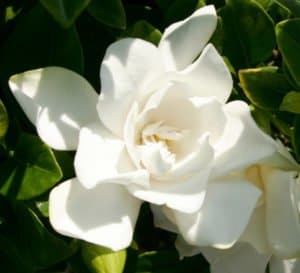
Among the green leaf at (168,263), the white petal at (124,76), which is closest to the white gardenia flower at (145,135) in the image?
the white petal at (124,76)

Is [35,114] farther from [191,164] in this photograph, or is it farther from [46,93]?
[191,164]

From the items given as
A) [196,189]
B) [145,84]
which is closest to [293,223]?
[196,189]

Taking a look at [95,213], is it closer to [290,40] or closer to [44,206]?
[44,206]

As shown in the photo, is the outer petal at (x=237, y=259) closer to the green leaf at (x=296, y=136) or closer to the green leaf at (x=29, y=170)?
the green leaf at (x=296, y=136)

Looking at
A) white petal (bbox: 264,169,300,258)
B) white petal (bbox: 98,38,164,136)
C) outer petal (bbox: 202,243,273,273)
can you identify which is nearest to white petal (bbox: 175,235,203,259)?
outer petal (bbox: 202,243,273,273)

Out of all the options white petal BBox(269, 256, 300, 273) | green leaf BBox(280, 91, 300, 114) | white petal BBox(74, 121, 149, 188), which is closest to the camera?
white petal BBox(74, 121, 149, 188)

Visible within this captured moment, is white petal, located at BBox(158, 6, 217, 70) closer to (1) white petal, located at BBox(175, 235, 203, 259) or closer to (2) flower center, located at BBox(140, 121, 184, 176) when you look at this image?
(2) flower center, located at BBox(140, 121, 184, 176)
